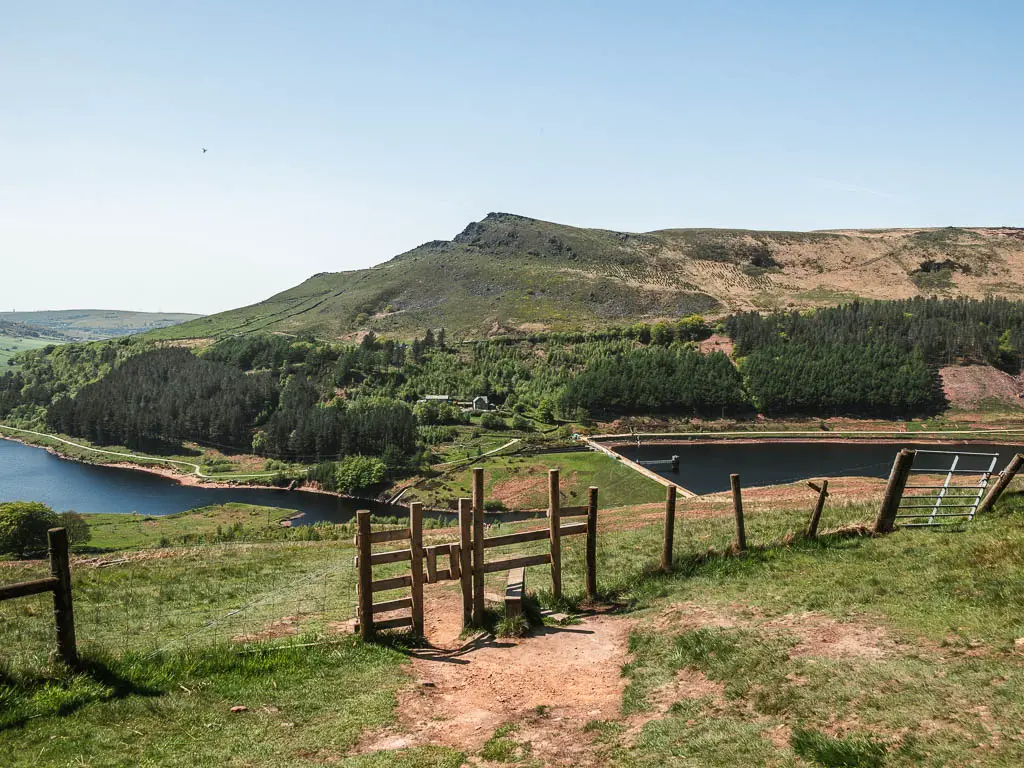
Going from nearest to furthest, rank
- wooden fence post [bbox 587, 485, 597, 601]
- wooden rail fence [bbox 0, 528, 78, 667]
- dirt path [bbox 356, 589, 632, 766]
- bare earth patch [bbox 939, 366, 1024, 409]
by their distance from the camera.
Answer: dirt path [bbox 356, 589, 632, 766], wooden rail fence [bbox 0, 528, 78, 667], wooden fence post [bbox 587, 485, 597, 601], bare earth patch [bbox 939, 366, 1024, 409]

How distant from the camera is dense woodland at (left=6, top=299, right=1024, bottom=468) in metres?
137

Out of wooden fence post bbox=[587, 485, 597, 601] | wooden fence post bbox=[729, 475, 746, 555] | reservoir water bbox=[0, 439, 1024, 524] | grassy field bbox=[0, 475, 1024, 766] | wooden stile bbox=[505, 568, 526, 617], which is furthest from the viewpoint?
reservoir water bbox=[0, 439, 1024, 524]

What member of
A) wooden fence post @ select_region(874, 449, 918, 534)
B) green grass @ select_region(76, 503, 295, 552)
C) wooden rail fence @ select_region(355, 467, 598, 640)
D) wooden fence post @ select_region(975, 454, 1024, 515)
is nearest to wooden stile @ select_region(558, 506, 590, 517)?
wooden rail fence @ select_region(355, 467, 598, 640)

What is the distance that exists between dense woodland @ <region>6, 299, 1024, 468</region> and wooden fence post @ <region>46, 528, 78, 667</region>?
104 m

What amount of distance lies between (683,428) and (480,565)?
405ft

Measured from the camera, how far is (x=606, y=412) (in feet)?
467

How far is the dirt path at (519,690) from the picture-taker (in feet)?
32.7

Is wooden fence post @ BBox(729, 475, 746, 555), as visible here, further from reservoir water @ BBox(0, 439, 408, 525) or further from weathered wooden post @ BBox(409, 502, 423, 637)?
reservoir water @ BBox(0, 439, 408, 525)

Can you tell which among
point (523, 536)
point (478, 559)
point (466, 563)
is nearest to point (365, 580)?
point (466, 563)

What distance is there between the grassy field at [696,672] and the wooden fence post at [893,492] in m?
0.46

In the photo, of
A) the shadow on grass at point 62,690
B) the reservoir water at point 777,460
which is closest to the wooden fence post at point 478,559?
the shadow on grass at point 62,690

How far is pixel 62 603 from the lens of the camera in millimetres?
11188

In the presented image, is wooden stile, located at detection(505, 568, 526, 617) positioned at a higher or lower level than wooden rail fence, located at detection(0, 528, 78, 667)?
lower

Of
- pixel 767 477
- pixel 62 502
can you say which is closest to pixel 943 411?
pixel 767 477
